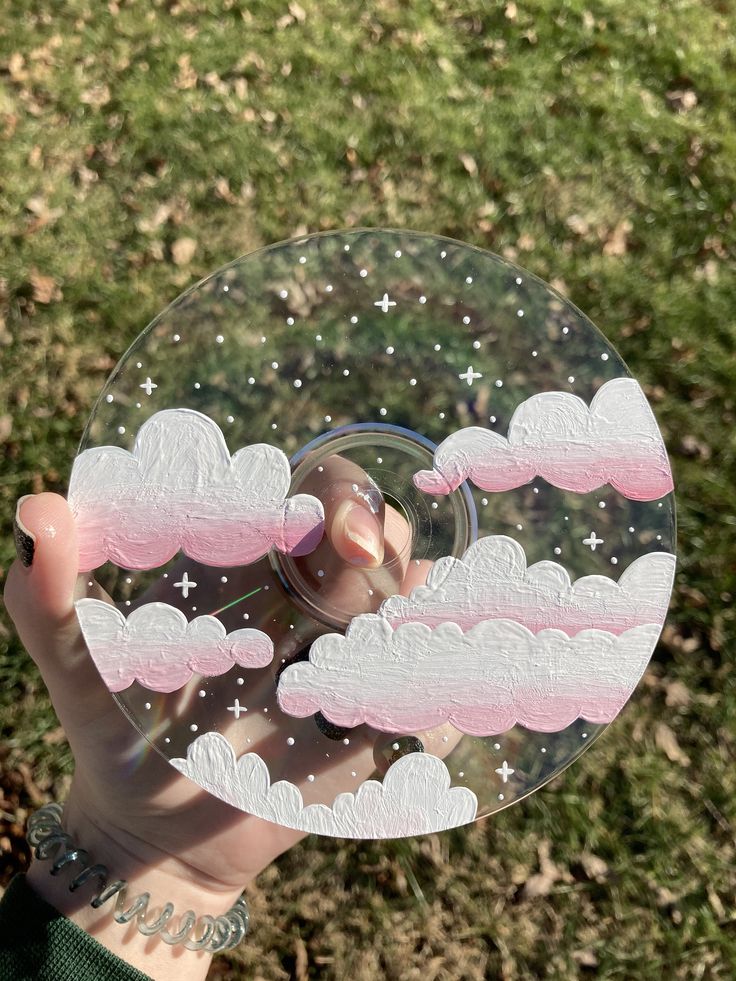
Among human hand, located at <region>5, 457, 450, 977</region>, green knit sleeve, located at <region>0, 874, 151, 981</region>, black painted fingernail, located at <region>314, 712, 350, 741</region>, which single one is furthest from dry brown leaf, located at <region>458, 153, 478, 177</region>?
green knit sleeve, located at <region>0, 874, 151, 981</region>

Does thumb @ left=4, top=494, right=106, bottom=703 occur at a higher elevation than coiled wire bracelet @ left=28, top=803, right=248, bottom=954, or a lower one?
higher

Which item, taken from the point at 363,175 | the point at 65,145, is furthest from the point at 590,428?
the point at 65,145

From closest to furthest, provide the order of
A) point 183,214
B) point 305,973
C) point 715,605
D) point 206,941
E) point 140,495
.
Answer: point 140,495 → point 206,941 → point 305,973 → point 715,605 → point 183,214

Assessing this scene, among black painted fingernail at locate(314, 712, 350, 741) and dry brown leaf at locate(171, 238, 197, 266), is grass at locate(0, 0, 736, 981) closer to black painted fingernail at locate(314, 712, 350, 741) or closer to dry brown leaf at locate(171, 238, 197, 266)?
dry brown leaf at locate(171, 238, 197, 266)

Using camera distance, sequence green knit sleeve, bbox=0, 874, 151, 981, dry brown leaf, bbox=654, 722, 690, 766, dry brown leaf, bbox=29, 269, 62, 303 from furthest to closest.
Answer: dry brown leaf, bbox=29, 269, 62, 303
dry brown leaf, bbox=654, 722, 690, 766
green knit sleeve, bbox=0, 874, 151, 981

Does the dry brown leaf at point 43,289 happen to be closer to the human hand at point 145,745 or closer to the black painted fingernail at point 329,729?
the human hand at point 145,745

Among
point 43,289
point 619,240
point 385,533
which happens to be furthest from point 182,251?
point 385,533

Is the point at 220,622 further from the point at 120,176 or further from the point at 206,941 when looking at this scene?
the point at 120,176
